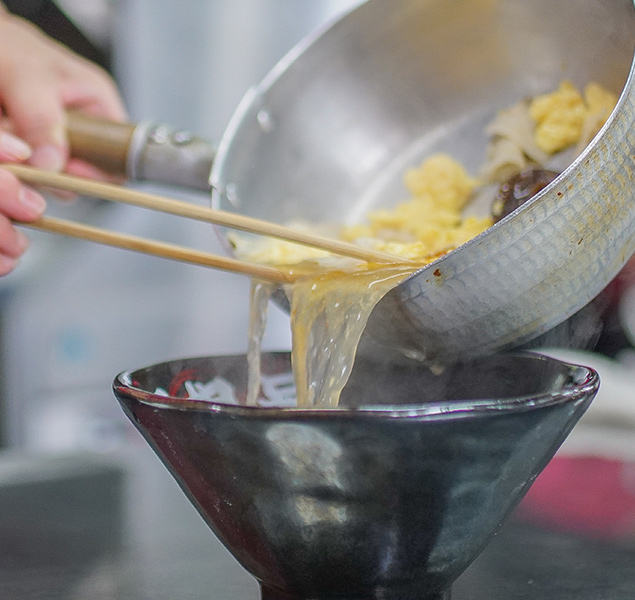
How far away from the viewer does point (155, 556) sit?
0.61 m

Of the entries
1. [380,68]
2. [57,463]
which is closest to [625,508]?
[380,68]

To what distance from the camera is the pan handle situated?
2.51ft

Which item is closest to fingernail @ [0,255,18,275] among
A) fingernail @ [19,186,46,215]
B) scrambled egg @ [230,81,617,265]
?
fingernail @ [19,186,46,215]

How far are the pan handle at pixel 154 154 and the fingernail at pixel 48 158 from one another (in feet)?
0.12

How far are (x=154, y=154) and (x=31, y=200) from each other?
0.15 meters

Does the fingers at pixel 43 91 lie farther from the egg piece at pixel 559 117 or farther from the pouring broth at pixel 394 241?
the egg piece at pixel 559 117

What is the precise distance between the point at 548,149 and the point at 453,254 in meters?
0.31

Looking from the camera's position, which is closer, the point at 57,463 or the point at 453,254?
the point at 453,254

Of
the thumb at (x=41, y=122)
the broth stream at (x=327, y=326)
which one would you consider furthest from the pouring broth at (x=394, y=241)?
the thumb at (x=41, y=122)

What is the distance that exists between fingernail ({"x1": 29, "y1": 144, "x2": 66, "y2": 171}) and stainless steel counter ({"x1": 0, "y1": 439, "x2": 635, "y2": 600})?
1.03ft

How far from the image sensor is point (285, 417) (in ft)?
1.23

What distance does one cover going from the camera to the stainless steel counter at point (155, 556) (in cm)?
54

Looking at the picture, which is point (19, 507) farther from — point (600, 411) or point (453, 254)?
point (600, 411)

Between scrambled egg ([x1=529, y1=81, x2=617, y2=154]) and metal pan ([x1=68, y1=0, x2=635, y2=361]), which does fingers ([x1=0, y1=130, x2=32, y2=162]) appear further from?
scrambled egg ([x1=529, y1=81, x2=617, y2=154])
